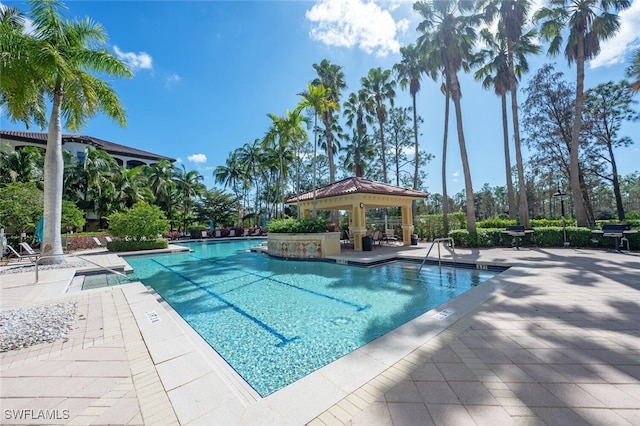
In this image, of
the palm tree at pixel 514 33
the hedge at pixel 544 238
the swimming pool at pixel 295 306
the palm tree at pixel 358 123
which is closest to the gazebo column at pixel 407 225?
the hedge at pixel 544 238

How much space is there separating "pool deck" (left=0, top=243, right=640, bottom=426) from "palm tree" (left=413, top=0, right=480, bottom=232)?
39.0 feet

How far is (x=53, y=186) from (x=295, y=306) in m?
11.9

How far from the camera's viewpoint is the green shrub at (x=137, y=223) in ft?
54.8

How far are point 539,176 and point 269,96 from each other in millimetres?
27290

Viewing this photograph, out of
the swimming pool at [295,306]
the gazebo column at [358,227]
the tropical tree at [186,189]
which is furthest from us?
the tropical tree at [186,189]

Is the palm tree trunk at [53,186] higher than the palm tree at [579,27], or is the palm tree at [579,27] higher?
the palm tree at [579,27]

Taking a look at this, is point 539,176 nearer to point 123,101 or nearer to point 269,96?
point 269,96

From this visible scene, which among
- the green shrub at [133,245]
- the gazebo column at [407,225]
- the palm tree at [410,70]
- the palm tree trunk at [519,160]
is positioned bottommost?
the green shrub at [133,245]

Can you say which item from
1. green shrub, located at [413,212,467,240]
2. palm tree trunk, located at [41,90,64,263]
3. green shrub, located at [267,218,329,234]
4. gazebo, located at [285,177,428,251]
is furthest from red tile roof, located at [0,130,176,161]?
green shrub, located at [413,212,467,240]

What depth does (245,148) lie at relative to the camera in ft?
108

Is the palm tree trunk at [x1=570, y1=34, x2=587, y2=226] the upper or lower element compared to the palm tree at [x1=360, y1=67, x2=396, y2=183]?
lower

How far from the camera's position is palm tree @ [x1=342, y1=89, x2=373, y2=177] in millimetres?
23766

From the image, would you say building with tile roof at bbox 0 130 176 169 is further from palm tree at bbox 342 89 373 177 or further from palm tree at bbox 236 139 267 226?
palm tree at bbox 342 89 373 177

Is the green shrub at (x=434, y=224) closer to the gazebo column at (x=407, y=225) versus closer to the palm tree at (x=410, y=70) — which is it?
the gazebo column at (x=407, y=225)
